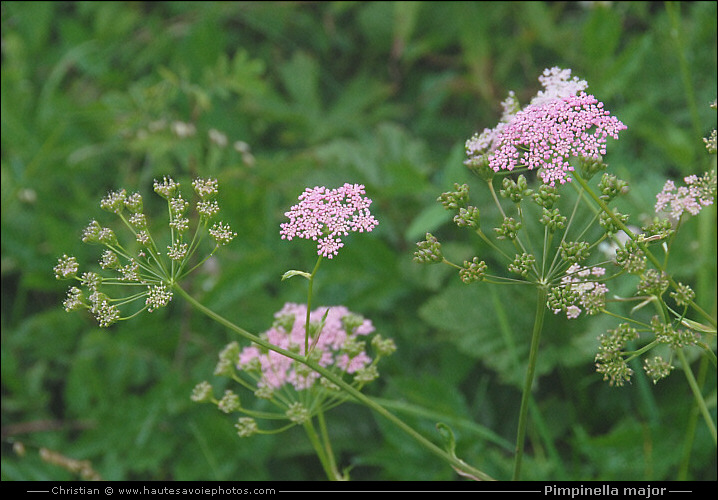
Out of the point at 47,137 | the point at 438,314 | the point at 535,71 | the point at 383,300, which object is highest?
the point at 535,71

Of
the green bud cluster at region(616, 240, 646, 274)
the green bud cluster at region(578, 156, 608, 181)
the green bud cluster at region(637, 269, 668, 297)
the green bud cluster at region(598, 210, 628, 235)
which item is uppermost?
the green bud cluster at region(578, 156, 608, 181)

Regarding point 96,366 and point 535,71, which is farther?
point 535,71

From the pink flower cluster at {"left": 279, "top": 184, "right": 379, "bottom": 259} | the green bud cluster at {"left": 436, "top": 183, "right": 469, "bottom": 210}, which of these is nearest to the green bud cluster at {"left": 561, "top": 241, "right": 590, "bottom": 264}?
the green bud cluster at {"left": 436, "top": 183, "right": 469, "bottom": 210}

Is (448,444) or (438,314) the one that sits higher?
(438,314)

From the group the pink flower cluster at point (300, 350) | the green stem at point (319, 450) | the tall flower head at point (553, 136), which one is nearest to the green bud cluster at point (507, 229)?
the tall flower head at point (553, 136)

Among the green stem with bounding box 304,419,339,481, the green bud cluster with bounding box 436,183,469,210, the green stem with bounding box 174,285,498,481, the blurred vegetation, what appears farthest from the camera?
the blurred vegetation

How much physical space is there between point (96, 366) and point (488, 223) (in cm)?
185

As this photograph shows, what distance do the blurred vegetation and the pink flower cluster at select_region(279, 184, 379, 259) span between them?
1141mm

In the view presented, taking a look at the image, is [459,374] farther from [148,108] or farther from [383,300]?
[148,108]

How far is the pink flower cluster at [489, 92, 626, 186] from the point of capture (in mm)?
1393

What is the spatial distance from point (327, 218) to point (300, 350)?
0.61 metres

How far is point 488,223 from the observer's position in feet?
9.53

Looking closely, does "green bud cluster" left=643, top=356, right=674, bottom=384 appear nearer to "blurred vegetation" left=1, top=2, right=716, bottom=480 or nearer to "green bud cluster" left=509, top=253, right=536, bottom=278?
"green bud cluster" left=509, top=253, right=536, bottom=278
